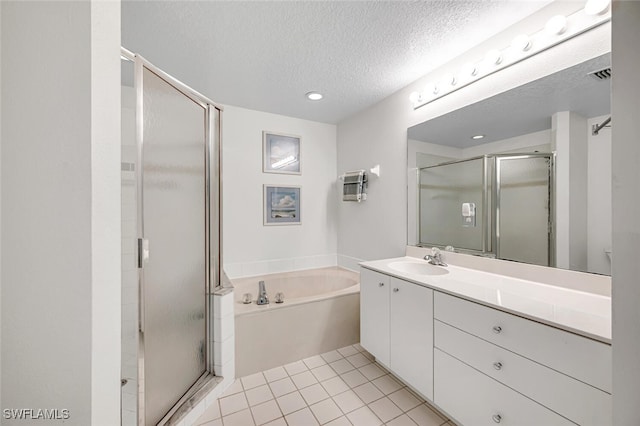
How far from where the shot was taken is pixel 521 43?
1342mm

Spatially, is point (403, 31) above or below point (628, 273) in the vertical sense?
→ above

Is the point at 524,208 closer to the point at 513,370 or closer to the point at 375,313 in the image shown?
the point at 513,370

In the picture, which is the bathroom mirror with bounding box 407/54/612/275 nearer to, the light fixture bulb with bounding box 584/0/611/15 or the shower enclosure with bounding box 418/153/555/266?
the shower enclosure with bounding box 418/153/555/266

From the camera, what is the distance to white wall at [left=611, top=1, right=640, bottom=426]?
1.03ft

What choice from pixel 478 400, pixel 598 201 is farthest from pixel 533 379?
pixel 598 201

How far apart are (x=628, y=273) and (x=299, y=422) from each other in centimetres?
161

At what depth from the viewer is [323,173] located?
301 centimetres

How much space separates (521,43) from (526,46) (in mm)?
33

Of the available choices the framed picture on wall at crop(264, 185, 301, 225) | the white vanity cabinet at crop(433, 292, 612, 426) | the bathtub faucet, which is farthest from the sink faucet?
the framed picture on wall at crop(264, 185, 301, 225)

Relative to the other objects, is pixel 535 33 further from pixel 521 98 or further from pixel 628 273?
pixel 628 273

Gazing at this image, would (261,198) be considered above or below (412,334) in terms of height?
above

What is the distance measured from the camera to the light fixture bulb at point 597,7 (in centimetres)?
106

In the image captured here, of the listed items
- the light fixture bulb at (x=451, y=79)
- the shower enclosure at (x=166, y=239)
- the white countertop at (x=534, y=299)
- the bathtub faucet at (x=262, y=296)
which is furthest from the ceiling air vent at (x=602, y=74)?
the bathtub faucet at (x=262, y=296)
